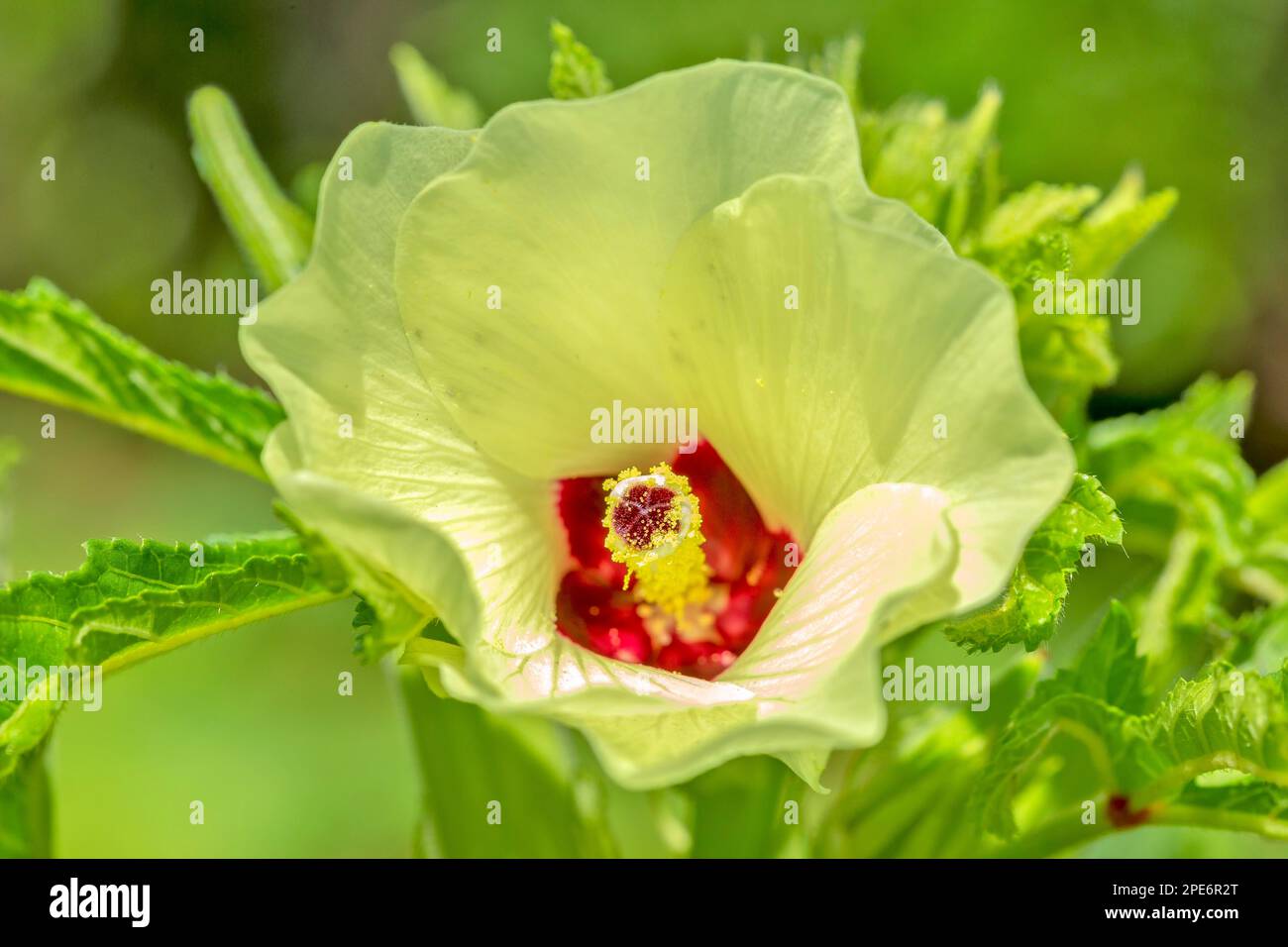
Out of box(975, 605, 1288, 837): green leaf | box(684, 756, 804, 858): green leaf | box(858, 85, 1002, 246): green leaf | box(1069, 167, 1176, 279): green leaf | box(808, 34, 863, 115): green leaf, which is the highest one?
box(808, 34, 863, 115): green leaf

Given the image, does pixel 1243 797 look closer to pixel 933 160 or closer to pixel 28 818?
pixel 933 160

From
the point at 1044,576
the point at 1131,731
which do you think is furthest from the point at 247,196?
the point at 1131,731

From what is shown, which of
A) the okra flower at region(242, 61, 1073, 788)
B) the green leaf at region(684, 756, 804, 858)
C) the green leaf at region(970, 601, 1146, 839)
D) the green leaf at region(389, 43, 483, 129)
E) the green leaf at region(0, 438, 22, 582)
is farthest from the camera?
the green leaf at region(0, 438, 22, 582)

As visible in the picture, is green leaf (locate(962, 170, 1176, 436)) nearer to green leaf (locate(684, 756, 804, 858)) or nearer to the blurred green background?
green leaf (locate(684, 756, 804, 858))

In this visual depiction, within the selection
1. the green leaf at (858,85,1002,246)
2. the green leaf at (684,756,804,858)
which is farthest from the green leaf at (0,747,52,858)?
the green leaf at (858,85,1002,246)

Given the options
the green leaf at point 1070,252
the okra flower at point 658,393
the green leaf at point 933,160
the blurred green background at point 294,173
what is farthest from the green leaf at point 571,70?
the blurred green background at point 294,173

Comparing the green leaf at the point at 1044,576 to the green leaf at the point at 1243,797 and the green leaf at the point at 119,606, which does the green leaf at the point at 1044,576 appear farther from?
the green leaf at the point at 119,606
